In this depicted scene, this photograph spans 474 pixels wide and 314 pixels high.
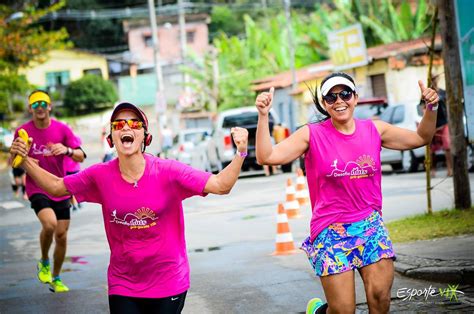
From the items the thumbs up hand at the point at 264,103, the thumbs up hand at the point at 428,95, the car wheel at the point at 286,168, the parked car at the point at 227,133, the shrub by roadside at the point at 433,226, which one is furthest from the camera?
the car wheel at the point at 286,168

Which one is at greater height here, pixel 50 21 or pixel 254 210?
pixel 50 21

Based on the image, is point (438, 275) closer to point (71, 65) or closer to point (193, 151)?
point (193, 151)

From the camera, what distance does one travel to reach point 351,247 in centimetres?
604

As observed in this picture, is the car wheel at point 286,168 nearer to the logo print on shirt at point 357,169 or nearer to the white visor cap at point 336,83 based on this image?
the white visor cap at point 336,83

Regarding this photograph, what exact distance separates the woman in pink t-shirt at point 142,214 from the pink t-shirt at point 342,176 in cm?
101

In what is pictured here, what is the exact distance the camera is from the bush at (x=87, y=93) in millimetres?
69062

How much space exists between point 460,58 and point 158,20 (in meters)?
71.0

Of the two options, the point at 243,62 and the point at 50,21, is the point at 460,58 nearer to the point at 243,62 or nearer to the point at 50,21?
the point at 243,62

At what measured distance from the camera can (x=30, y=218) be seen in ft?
72.1

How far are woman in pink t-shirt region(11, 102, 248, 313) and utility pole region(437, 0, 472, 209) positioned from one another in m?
7.63

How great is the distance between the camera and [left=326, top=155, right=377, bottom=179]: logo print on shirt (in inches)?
239

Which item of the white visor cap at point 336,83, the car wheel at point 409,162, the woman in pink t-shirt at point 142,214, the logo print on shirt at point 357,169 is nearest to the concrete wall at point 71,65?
the car wheel at point 409,162

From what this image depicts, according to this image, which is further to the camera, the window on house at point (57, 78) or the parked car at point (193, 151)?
the window on house at point (57, 78)

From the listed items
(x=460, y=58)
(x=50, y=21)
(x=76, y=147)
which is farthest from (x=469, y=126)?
(x=50, y=21)
